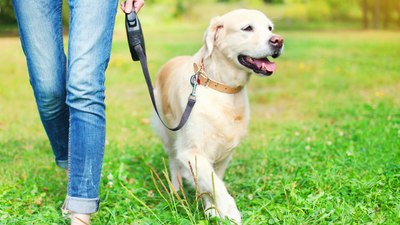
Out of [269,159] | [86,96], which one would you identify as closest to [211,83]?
[86,96]

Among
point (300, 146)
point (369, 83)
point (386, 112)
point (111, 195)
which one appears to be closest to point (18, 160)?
point (111, 195)

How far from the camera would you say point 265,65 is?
318 centimetres

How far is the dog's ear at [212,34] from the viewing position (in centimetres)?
327

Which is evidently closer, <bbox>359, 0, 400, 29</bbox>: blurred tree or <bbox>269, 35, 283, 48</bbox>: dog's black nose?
<bbox>269, 35, 283, 48</bbox>: dog's black nose

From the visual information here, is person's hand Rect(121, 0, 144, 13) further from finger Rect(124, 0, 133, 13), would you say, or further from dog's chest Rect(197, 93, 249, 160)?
dog's chest Rect(197, 93, 249, 160)

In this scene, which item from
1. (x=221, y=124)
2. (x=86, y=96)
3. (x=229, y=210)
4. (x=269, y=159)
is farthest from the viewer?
(x=269, y=159)

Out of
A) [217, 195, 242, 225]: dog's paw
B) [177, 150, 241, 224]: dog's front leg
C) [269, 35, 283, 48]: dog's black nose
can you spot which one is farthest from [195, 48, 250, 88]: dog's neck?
[217, 195, 242, 225]: dog's paw

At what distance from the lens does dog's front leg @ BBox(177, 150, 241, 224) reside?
277cm

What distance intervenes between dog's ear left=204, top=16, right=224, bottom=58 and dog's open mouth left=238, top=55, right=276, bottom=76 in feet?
0.60

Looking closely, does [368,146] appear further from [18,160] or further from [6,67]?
[6,67]

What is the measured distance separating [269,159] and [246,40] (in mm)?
1181

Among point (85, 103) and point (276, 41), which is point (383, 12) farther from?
point (85, 103)

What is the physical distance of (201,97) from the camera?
313 cm

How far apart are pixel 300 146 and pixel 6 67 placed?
6.80 meters
